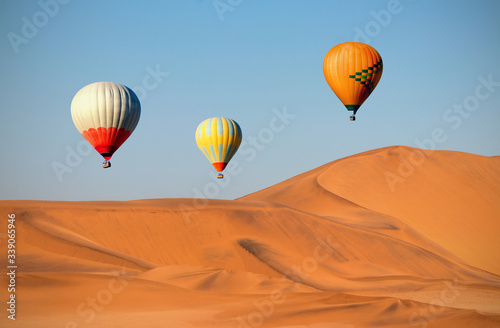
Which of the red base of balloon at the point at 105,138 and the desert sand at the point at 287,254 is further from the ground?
the red base of balloon at the point at 105,138

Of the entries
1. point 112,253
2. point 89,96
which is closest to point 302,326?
point 112,253

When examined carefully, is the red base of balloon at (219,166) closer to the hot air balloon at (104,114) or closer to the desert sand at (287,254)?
the desert sand at (287,254)

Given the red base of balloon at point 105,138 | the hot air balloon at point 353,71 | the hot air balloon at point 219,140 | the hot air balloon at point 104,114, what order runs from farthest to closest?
1. the hot air balloon at point 219,140
2. the hot air balloon at point 353,71
3. the red base of balloon at point 105,138
4. the hot air balloon at point 104,114

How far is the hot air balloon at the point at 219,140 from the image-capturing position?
40969mm

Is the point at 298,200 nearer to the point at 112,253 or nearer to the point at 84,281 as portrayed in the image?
the point at 112,253

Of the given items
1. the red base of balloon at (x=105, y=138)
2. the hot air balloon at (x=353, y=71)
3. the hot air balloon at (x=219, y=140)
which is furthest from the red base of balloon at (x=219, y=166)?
the red base of balloon at (x=105, y=138)

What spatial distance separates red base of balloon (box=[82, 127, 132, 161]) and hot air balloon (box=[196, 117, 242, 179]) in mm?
9762

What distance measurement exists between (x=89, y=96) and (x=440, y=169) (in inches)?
1783

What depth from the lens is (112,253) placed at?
104 feet

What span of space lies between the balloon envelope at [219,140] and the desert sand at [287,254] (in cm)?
346

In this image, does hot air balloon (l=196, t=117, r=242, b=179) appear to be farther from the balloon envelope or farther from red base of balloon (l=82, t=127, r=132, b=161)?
red base of balloon (l=82, t=127, r=132, b=161)

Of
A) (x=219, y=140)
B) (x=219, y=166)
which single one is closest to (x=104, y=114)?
(x=219, y=140)

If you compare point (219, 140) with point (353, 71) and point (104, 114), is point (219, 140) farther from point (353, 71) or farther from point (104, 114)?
point (104, 114)

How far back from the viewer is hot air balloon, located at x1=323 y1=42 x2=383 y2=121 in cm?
3719
